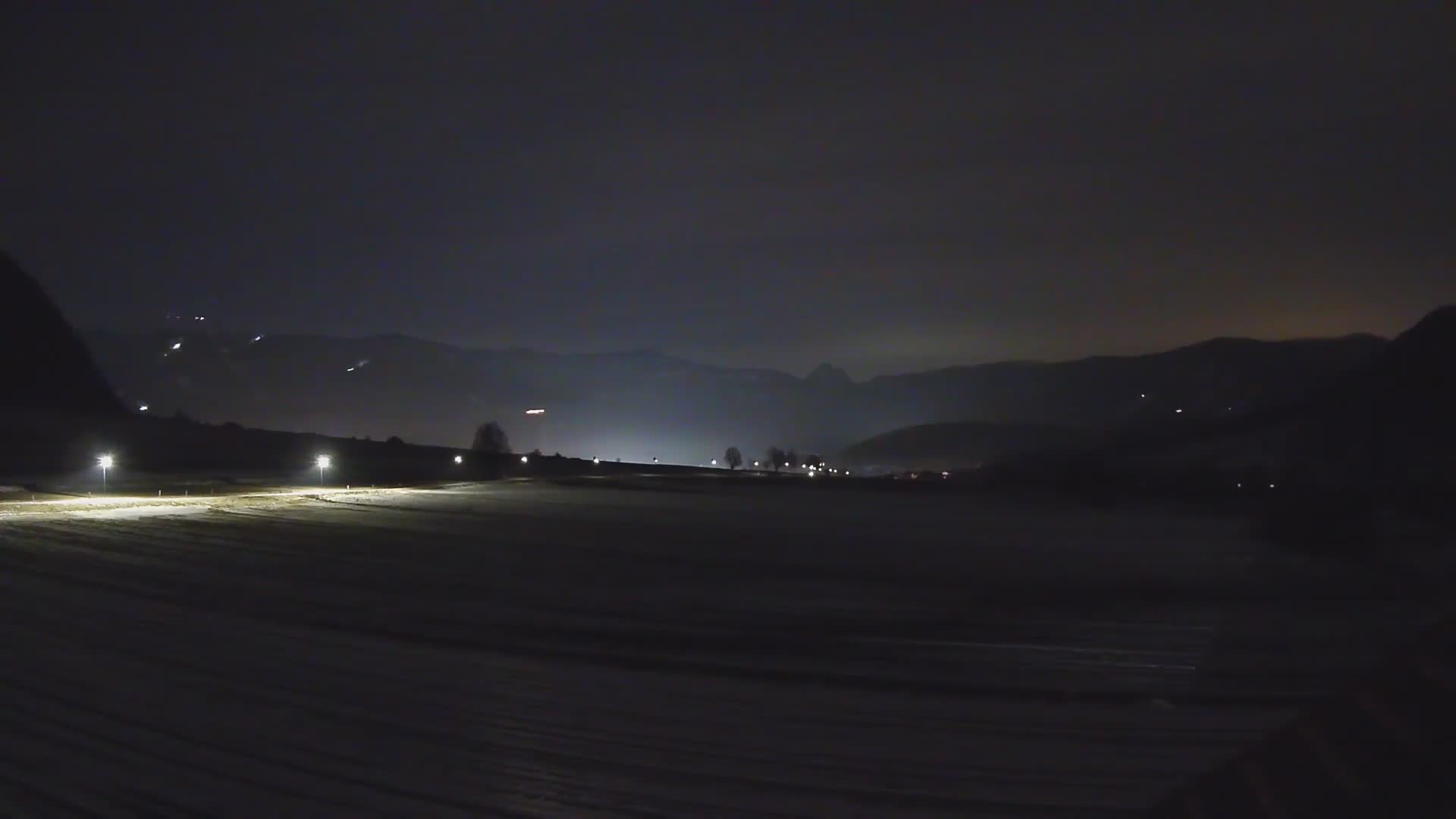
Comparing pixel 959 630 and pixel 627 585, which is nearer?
pixel 959 630

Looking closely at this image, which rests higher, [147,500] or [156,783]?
[147,500]

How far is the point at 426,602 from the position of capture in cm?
1387

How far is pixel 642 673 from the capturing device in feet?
32.8

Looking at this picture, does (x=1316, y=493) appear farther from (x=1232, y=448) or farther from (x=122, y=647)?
(x=1232, y=448)

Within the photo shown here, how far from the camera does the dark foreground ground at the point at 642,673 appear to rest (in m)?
6.66

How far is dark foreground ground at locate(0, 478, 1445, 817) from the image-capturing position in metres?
6.66

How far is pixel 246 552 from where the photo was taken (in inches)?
739

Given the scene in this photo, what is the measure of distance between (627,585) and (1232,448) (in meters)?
55.6

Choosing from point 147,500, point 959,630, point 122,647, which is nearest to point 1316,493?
point 959,630

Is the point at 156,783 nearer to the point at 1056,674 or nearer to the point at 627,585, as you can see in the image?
the point at 1056,674

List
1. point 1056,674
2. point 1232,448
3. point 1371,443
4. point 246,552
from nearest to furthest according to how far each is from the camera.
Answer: point 1056,674 < point 246,552 < point 1371,443 < point 1232,448

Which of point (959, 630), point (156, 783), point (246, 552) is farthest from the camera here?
point (246, 552)

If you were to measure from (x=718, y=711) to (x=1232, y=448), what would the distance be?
61563 mm

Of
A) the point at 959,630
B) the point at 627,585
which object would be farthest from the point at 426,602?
the point at 959,630
